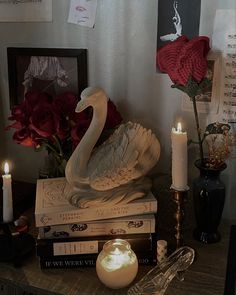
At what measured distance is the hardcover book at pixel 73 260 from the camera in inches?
38.2

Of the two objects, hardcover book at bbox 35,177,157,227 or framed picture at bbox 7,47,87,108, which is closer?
hardcover book at bbox 35,177,157,227

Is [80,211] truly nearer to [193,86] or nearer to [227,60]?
[193,86]

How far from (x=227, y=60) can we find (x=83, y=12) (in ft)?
1.47

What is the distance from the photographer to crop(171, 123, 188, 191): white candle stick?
3.02 ft

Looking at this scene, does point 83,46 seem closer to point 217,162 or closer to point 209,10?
point 209,10

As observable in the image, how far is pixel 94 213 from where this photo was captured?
0.97 m

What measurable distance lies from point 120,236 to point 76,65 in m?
0.56

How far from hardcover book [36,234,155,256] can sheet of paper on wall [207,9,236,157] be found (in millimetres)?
374

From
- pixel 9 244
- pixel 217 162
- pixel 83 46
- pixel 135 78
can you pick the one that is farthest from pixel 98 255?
pixel 83 46

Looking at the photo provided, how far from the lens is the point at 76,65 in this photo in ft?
4.06

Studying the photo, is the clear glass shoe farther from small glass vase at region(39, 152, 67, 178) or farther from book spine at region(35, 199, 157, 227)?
small glass vase at region(39, 152, 67, 178)

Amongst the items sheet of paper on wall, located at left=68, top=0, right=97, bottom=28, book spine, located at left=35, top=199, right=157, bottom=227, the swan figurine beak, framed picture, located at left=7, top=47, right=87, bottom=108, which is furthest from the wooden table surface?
sheet of paper on wall, located at left=68, top=0, right=97, bottom=28

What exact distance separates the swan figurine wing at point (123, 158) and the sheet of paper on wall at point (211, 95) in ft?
0.63

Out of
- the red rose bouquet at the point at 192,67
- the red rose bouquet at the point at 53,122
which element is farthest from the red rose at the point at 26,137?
the red rose bouquet at the point at 192,67
